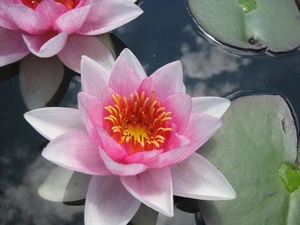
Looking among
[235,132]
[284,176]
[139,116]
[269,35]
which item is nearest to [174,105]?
[139,116]

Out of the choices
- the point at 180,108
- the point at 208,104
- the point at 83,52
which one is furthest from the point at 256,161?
the point at 83,52

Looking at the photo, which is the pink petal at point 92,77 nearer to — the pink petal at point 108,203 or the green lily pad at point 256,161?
the pink petal at point 108,203

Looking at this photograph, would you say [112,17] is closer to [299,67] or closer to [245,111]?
[245,111]

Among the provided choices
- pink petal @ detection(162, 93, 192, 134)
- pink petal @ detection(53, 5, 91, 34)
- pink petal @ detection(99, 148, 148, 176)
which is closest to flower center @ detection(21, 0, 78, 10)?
pink petal @ detection(53, 5, 91, 34)

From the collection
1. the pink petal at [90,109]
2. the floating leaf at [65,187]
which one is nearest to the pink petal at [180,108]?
the pink petal at [90,109]

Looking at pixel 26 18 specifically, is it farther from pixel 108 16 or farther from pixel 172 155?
pixel 172 155

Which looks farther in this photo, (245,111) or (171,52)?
(171,52)

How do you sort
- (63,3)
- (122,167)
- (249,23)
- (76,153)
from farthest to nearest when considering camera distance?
(249,23) → (63,3) → (76,153) → (122,167)
